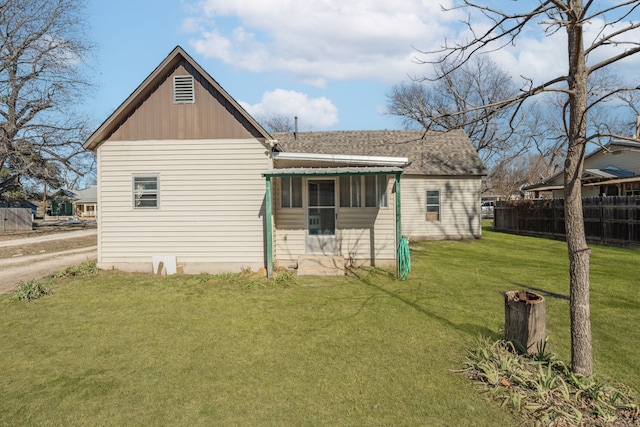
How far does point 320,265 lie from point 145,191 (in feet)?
18.2

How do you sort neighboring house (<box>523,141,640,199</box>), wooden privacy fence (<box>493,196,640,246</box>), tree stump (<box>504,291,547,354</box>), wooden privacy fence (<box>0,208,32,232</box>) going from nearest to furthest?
1. tree stump (<box>504,291,547,354</box>)
2. wooden privacy fence (<box>493,196,640,246</box>)
3. neighboring house (<box>523,141,640,199</box>)
4. wooden privacy fence (<box>0,208,32,232</box>)

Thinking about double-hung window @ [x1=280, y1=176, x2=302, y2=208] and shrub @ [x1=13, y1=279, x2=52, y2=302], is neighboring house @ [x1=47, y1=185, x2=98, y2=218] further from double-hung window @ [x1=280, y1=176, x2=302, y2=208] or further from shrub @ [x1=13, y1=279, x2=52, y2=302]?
double-hung window @ [x1=280, y1=176, x2=302, y2=208]

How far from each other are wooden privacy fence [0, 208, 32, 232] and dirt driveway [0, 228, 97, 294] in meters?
10.2

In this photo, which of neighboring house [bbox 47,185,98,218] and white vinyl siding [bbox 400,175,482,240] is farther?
neighboring house [bbox 47,185,98,218]

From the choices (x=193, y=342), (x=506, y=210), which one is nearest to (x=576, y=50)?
(x=193, y=342)

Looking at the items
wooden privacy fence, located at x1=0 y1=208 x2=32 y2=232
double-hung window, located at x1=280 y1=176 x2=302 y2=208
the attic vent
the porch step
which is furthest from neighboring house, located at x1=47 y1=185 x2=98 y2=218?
the porch step

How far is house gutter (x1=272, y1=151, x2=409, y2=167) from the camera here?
9898mm

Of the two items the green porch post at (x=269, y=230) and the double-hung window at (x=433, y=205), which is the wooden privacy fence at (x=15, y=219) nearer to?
the green porch post at (x=269, y=230)

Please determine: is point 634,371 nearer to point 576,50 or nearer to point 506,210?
point 576,50

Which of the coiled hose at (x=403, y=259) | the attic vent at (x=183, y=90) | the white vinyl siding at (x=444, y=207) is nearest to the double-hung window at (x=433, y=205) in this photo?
the white vinyl siding at (x=444, y=207)

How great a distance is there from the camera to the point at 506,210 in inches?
881

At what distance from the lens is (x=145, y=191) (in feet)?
34.4

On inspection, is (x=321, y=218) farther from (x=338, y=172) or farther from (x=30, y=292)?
(x=30, y=292)

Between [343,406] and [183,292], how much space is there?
5947 mm
